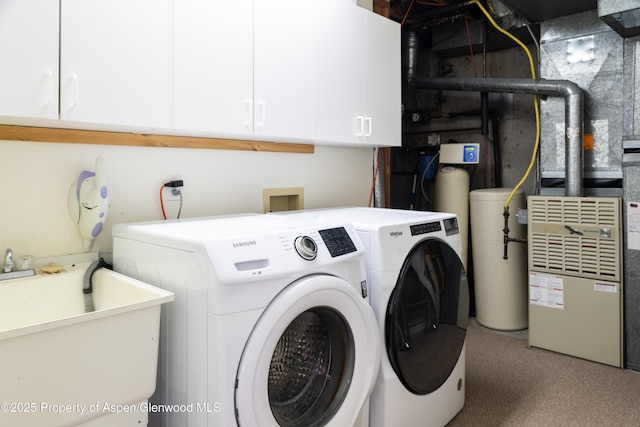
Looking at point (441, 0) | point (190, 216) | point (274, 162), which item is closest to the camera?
point (190, 216)

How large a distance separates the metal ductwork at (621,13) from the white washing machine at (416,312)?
1356mm

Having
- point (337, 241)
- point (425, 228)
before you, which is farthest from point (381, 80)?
point (337, 241)

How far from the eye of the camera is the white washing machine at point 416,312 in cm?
169

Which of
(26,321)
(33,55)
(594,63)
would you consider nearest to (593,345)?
(594,63)

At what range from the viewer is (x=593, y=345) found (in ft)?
8.94

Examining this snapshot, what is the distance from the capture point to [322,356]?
1588 millimetres

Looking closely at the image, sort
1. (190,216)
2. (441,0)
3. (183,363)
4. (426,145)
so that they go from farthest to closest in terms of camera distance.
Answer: (426,145)
(441,0)
(190,216)
(183,363)

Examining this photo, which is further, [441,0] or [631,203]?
[441,0]

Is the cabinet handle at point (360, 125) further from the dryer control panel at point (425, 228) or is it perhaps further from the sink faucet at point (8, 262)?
the sink faucet at point (8, 262)

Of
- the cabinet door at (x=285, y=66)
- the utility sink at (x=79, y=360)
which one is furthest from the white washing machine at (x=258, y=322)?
the cabinet door at (x=285, y=66)

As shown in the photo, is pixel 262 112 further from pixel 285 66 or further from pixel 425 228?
pixel 425 228

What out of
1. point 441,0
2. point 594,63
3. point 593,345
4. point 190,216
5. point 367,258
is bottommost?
point 593,345

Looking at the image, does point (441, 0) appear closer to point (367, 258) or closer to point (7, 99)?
point (367, 258)

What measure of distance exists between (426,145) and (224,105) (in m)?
2.69
